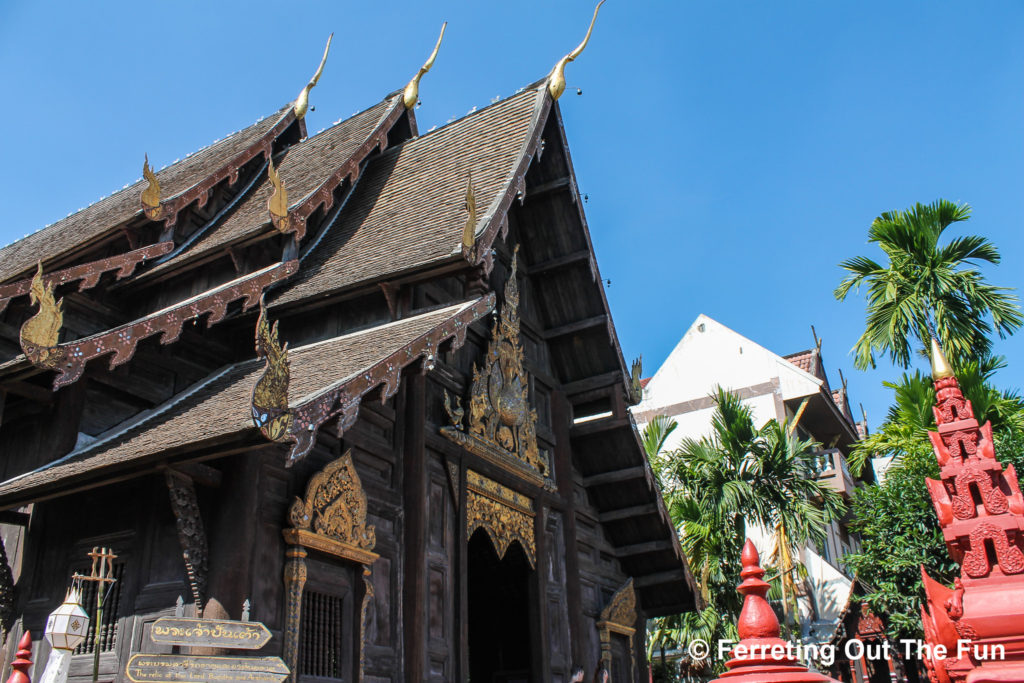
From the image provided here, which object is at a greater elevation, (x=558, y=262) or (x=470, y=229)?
(x=558, y=262)

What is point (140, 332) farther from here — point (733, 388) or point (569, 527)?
point (733, 388)

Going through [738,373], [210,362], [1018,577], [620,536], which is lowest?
[1018,577]

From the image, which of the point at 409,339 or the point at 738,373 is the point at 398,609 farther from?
the point at 738,373

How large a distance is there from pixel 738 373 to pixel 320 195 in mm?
22120

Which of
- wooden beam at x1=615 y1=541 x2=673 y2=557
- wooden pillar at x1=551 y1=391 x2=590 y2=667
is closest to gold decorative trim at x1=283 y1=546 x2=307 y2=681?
wooden pillar at x1=551 y1=391 x2=590 y2=667

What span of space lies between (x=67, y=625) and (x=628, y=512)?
25.9 ft

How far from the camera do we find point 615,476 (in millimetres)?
11773

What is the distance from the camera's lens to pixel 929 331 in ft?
51.1

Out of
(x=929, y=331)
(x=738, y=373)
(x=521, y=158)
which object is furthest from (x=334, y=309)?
(x=738, y=373)

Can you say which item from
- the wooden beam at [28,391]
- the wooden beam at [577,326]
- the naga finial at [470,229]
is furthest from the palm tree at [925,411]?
the wooden beam at [28,391]

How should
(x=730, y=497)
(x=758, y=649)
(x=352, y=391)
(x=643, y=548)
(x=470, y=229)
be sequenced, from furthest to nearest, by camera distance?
(x=730, y=497)
(x=643, y=548)
(x=470, y=229)
(x=352, y=391)
(x=758, y=649)

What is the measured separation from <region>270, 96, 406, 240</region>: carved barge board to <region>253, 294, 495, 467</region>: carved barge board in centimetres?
265

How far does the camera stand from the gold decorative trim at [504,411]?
9.21m

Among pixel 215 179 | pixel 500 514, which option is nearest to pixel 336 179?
pixel 215 179
